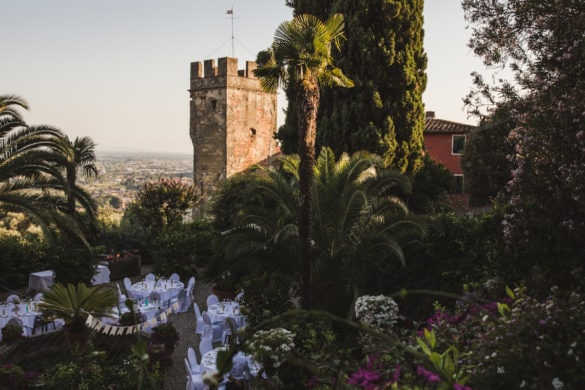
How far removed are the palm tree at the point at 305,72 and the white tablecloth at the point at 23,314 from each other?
5.94 metres

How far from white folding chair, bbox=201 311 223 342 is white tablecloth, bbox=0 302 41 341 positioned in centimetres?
360

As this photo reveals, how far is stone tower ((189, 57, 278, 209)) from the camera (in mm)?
27938

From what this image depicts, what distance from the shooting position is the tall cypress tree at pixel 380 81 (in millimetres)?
13477

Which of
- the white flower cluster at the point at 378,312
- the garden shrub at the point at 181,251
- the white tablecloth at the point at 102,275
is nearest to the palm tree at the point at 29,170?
the white tablecloth at the point at 102,275

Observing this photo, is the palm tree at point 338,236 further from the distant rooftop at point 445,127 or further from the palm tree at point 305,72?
the distant rooftop at point 445,127

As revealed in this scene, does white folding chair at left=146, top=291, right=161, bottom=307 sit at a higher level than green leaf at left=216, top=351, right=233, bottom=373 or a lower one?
lower

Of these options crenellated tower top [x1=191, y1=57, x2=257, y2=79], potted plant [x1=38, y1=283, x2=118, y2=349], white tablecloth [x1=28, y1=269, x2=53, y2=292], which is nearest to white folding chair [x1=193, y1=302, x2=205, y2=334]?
potted plant [x1=38, y1=283, x2=118, y2=349]

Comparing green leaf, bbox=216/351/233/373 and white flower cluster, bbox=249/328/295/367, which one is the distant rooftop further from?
green leaf, bbox=216/351/233/373

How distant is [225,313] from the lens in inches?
410

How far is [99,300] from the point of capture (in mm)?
7520

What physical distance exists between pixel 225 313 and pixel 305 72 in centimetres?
537

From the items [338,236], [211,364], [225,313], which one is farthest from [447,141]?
[211,364]

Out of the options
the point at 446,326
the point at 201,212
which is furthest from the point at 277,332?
the point at 201,212

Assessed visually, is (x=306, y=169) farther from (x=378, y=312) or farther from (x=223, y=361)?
(x=223, y=361)
